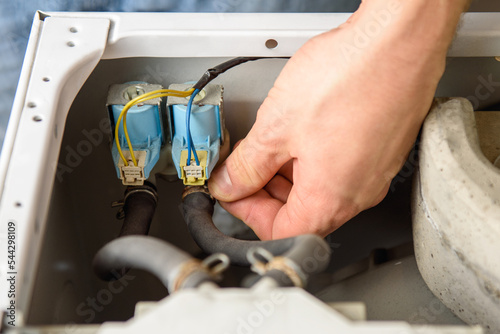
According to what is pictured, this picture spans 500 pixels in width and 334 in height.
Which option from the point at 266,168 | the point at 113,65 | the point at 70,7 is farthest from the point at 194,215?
the point at 70,7

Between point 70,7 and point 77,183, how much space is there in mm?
279

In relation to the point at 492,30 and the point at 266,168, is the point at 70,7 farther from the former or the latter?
the point at 492,30

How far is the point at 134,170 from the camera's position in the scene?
758 millimetres

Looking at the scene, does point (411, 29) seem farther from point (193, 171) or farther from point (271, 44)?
point (193, 171)

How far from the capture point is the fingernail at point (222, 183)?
2.57ft

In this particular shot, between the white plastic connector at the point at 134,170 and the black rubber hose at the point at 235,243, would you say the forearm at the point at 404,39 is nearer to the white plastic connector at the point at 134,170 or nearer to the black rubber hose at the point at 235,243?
the black rubber hose at the point at 235,243

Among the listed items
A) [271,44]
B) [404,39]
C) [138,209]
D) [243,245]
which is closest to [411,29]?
Answer: [404,39]

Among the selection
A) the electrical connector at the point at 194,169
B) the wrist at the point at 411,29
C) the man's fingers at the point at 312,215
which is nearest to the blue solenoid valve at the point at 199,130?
the electrical connector at the point at 194,169

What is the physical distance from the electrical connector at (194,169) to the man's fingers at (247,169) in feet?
0.10

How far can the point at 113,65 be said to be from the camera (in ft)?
2.65

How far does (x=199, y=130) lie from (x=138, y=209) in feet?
0.46

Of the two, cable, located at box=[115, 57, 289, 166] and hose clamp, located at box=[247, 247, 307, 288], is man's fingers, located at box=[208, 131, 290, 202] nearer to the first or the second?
cable, located at box=[115, 57, 289, 166]

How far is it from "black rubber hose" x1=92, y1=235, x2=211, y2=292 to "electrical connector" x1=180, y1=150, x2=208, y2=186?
0.20m

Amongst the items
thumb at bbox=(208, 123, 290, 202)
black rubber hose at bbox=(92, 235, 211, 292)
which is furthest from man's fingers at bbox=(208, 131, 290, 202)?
black rubber hose at bbox=(92, 235, 211, 292)
